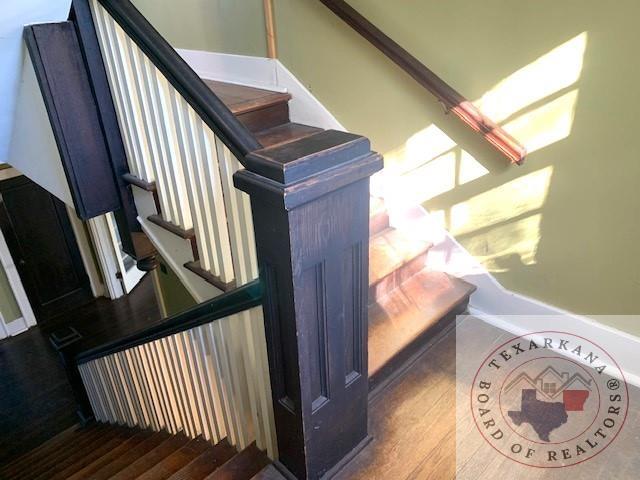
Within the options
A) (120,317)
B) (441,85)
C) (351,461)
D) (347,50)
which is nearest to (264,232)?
(351,461)

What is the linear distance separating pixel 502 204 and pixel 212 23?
6.39 ft

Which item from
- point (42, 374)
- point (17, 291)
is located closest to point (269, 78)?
point (42, 374)

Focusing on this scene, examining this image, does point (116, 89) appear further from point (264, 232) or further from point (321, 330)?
point (321, 330)

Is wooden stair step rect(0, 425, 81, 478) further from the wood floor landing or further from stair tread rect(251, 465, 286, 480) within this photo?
the wood floor landing

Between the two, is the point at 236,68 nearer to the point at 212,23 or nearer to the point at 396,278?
the point at 212,23

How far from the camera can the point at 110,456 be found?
2586mm


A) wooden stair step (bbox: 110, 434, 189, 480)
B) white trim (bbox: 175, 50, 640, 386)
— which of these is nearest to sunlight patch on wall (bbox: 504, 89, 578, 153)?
white trim (bbox: 175, 50, 640, 386)

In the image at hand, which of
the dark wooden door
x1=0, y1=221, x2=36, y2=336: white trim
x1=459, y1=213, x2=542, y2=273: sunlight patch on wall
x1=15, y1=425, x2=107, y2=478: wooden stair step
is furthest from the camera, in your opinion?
the dark wooden door

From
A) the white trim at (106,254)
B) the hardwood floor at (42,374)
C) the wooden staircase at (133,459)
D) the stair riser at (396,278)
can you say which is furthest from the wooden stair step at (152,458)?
the white trim at (106,254)

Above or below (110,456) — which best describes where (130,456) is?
above

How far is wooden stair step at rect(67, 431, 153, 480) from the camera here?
2.44 meters

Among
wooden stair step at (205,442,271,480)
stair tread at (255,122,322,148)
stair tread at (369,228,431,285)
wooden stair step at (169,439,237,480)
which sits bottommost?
wooden stair step at (169,439,237,480)

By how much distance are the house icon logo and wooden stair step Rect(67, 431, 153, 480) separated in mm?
1781

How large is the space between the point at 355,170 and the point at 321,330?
1.31ft
